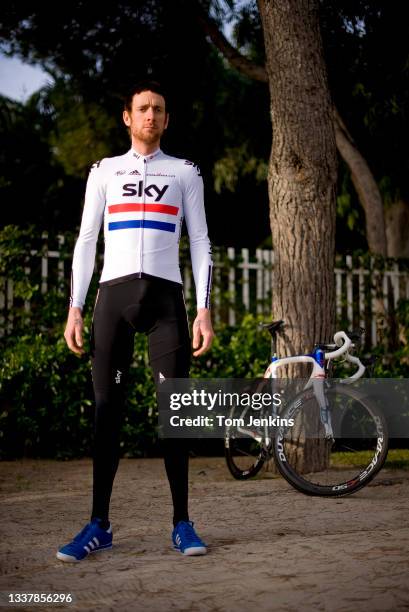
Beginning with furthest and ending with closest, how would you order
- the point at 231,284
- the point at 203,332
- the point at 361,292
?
the point at 361,292 → the point at 231,284 → the point at 203,332

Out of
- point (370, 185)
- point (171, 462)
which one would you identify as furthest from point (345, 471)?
point (370, 185)

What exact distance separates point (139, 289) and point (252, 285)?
220 inches

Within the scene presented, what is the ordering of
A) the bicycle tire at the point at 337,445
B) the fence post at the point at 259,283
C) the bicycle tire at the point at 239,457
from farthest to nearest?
the fence post at the point at 259,283, the bicycle tire at the point at 239,457, the bicycle tire at the point at 337,445

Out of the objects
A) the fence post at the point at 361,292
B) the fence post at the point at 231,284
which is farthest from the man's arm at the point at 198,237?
the fence post at the point at 361,292

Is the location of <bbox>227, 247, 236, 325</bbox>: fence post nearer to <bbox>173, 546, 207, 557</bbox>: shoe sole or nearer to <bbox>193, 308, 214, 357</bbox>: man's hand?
<bbox>193, 308, 214, 357</bbox>: man's hand

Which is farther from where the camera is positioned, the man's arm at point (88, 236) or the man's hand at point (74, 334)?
the man's arm at point (88, 236)

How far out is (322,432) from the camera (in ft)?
20.8

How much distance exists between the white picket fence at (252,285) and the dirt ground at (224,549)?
2707mm

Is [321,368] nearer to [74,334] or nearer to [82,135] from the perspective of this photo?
[74,334]

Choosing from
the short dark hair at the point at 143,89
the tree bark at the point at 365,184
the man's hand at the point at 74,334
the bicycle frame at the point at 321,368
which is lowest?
the bicycle frame at the point at 321,368

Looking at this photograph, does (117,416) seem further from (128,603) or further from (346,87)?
(346,87)

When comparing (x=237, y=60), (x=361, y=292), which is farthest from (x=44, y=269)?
(x=361, y=292)

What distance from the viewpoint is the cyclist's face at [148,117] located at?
4.34m

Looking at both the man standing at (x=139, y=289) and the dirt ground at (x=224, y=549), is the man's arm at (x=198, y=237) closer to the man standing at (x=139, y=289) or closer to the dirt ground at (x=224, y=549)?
the man standing at (x=139, y=289)
